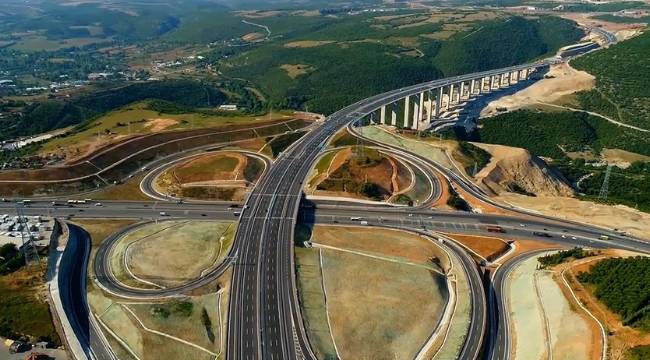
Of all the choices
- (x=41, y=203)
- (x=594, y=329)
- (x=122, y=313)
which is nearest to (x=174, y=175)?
(x=41, y=203)

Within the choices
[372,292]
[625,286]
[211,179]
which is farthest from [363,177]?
[625,286]

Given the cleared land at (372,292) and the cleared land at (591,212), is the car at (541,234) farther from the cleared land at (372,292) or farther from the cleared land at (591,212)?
the cleared land at (372,292)

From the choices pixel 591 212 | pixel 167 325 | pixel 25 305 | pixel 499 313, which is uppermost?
pixel 591 212

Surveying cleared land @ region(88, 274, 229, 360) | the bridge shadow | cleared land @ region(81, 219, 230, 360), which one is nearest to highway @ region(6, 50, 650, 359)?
the bridge shadow

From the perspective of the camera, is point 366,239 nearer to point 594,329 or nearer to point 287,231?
point 287,231

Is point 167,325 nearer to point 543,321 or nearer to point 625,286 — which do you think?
point 543,321

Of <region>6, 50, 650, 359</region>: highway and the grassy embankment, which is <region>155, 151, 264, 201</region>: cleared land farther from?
the grassy embankment
